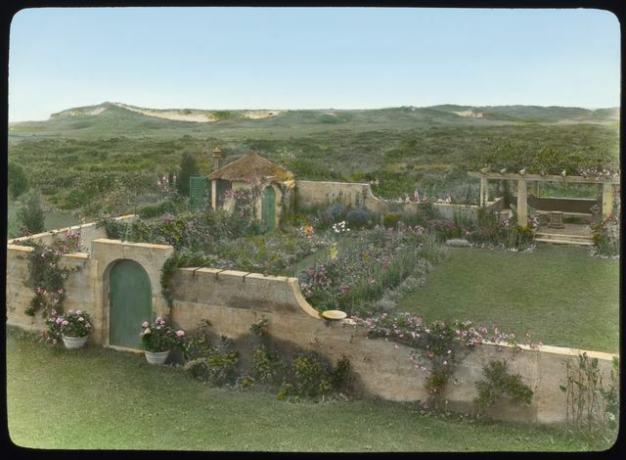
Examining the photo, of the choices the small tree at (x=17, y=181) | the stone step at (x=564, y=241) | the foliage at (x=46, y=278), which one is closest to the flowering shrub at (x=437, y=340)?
the foliage at (x=46, y=278)

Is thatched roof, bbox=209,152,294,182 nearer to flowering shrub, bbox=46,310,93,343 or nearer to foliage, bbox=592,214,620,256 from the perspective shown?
flowering shrub, bbox=46,310,93,343

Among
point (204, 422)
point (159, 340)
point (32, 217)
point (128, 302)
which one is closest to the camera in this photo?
point (204, 422)

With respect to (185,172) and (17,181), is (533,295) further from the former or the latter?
(17,181)

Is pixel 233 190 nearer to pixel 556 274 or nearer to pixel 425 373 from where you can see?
pixel 556 274

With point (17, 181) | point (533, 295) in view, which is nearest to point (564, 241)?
point (533, 295)

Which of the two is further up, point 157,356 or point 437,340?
point 437,340

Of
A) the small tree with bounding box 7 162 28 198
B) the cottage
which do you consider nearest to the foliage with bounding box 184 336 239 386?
the small tree with bounding box 7 162 28 198
